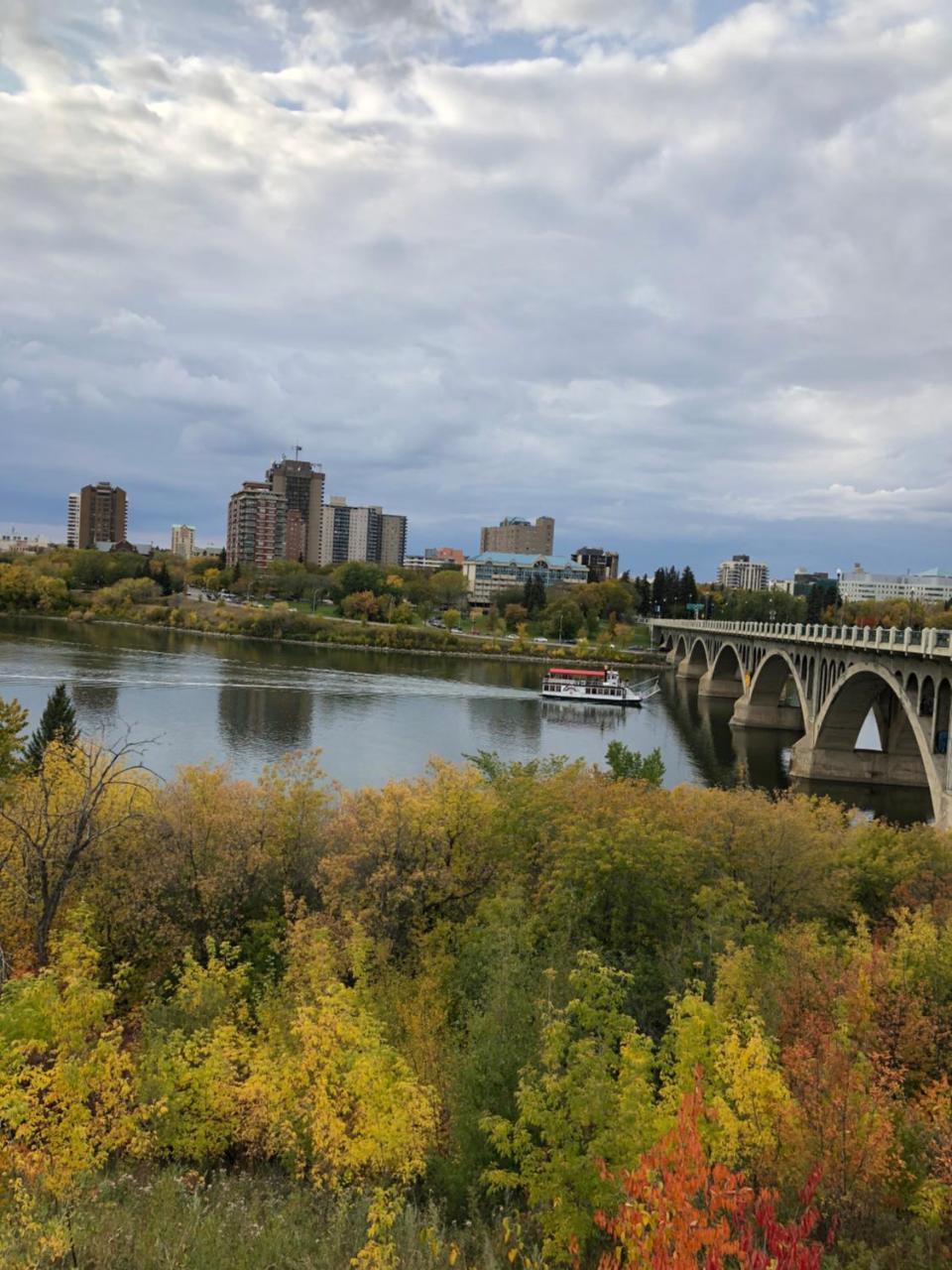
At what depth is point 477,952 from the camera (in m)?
16.1

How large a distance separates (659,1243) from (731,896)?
10817 mm

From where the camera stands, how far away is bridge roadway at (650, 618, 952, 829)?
3712 cm

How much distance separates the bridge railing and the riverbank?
27787mm

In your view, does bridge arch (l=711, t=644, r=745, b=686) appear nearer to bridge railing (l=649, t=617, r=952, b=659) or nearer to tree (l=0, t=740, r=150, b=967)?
bridge railing (l=649, t=617, r=952, b=659)

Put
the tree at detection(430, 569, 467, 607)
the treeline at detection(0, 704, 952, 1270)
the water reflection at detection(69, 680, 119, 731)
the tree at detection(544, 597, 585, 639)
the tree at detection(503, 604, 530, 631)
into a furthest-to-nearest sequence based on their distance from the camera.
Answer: the tree at detection(430, 569, 467, 607) < the tree at detection(503, 604, 530, 631) < the tree at detection(544, 597, 585, 639) < the water reflection at detection(69, 680, 119, 731) < the treeline at detection(0, 704, 952, 1270)

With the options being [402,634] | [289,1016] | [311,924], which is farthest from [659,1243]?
[402,634]

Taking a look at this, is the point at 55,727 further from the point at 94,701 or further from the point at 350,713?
the point at 350,713

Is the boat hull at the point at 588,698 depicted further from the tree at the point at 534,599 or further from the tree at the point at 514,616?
the tree at the point at 534,599

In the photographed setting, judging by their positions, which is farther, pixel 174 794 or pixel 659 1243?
pixel 174 794

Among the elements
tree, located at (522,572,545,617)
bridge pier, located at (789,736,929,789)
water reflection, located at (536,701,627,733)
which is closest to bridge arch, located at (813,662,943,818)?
bridge pier, located at (789,736,929,789)

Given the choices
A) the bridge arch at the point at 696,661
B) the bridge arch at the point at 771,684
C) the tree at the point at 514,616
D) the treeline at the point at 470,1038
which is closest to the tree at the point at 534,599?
the tree at the point at 514,616

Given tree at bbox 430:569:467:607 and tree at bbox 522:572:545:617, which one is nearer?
tree at bbox 522:572:545:617

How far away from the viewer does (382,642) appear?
384 ft

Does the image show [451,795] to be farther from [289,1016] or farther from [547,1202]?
[547,1202]
